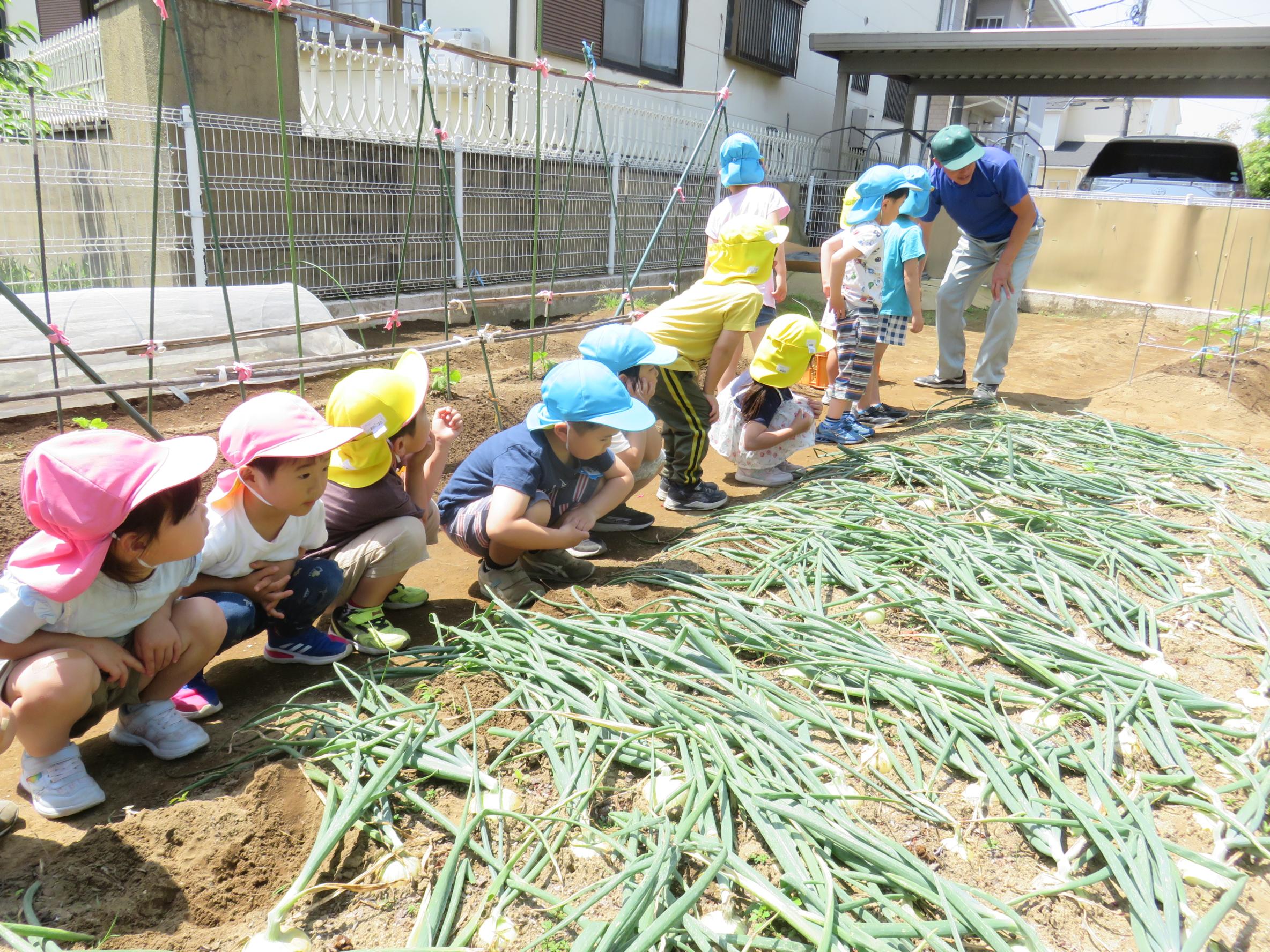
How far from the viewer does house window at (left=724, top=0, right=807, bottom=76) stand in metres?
11.1

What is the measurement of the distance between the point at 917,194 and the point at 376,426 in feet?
11.4

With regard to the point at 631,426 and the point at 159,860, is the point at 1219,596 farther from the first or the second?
the point at 159,860

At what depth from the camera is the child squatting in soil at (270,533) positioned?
2.06 metres

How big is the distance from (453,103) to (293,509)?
716 cm

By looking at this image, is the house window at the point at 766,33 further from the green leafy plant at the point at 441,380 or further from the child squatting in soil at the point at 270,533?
the child squatting in soil at the point at 270,533

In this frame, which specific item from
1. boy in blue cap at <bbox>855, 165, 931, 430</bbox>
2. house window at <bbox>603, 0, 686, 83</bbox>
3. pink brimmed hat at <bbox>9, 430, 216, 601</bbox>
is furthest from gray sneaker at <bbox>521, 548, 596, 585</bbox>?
house window at <bbox>603, 0, 686, 83</bbox>

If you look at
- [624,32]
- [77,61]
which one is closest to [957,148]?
[624,32]

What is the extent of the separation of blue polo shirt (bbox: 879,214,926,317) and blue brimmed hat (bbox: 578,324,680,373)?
1.99m

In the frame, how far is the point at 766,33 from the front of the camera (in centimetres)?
1175

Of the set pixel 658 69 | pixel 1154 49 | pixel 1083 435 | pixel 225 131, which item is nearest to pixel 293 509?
pixel 1083 435

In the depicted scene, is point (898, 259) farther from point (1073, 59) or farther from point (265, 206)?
point (1073, 59)

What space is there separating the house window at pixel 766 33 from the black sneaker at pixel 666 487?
908 cm

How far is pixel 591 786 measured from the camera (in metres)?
1.66

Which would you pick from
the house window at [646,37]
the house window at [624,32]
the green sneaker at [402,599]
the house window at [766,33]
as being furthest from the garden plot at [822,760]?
the house window at [766,33]
